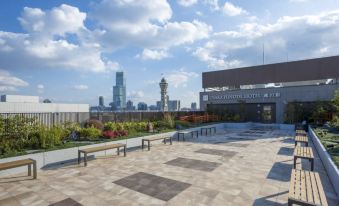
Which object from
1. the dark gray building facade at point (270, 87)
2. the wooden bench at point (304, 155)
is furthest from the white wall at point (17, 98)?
the wooden bench at point (304, 155)

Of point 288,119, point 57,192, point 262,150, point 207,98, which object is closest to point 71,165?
point 57,192

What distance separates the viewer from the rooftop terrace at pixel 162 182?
5.28 meters

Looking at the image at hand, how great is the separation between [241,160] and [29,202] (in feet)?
23.0

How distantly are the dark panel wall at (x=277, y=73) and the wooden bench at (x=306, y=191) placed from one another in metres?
23.5

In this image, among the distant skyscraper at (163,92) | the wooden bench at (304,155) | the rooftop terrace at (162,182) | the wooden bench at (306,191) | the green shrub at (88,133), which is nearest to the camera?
the wooden bench at (306,191)

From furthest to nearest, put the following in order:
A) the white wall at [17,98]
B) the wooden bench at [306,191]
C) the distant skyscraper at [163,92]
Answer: the white wall at [17,98] → the distant skyscraper at [163,92] → the wooden bench at [306,191]

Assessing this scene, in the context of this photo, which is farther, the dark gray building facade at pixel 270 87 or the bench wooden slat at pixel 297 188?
the dark gray building facade at pixel 270 87

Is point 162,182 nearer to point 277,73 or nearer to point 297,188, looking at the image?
point 297,188

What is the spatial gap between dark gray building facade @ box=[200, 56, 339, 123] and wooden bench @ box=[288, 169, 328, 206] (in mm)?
22044

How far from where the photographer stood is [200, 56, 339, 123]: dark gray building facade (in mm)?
24219

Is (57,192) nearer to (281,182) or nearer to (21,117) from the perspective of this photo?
Result: (21,117)

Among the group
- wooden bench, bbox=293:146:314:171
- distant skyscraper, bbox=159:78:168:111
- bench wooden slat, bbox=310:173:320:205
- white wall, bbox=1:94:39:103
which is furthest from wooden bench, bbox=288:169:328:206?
white wall, bbox=1:94:39:103

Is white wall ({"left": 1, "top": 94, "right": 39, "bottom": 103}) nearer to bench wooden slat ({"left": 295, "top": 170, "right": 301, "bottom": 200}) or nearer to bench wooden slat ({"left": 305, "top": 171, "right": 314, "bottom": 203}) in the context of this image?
bench wooden slat ({"left": 295, "top": 170, "right": 301, "bottom": 200})

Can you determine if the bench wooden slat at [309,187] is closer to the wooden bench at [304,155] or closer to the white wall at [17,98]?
the wooden bench at [304,155]
